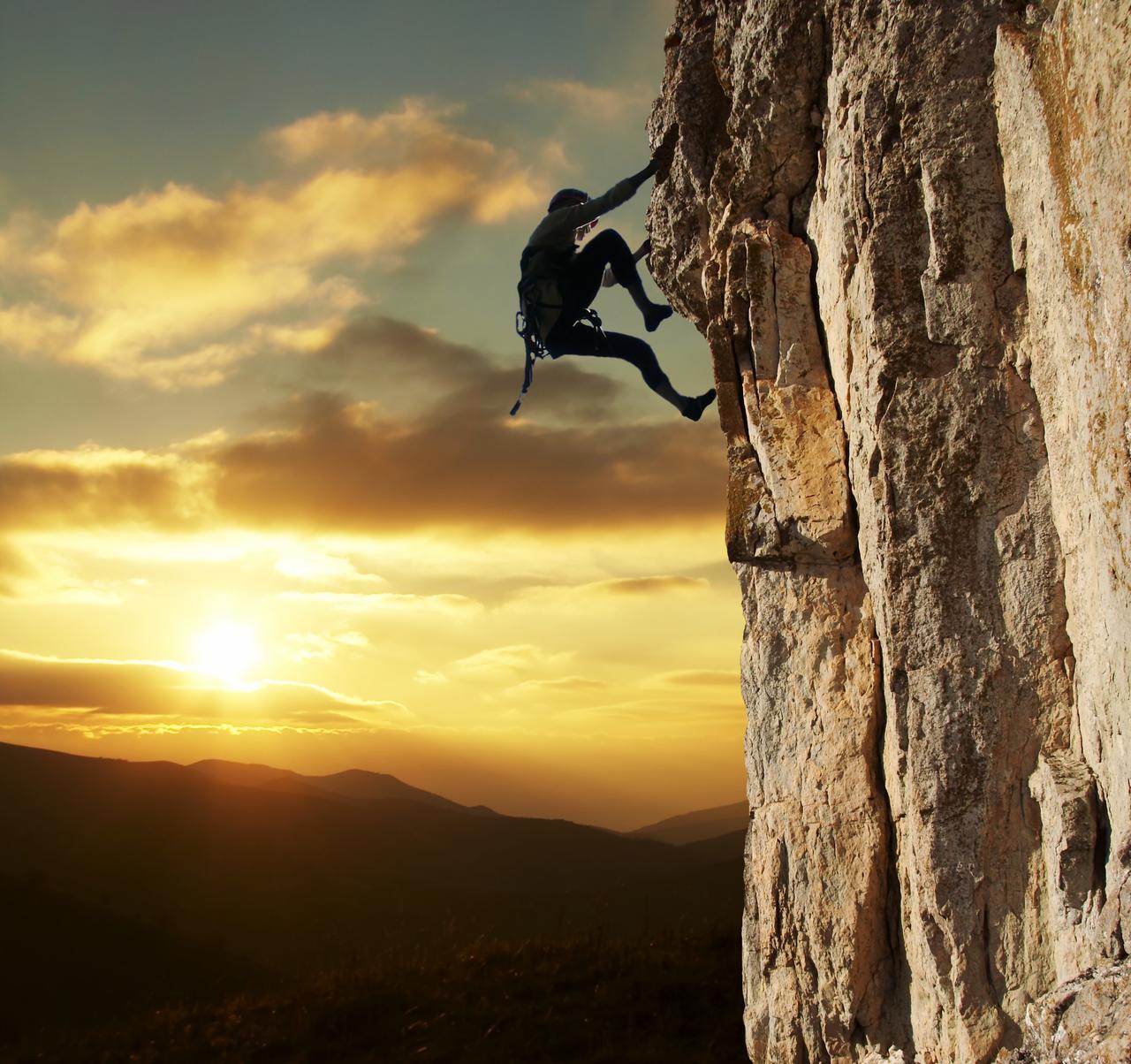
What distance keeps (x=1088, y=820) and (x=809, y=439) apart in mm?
2618

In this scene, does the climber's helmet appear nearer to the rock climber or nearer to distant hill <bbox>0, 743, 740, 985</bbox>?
the rock climber

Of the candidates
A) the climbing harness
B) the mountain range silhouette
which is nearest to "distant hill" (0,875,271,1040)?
the mountain range silhouette

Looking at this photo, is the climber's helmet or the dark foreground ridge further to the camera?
the dark foreground ridge

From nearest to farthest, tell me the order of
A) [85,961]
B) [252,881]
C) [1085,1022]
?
[1085,1022]
[85,961]
[252,881]

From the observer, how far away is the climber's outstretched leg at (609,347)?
8.96m

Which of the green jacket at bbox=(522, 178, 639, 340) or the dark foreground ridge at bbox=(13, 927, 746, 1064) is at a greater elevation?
the green jacket at bbox=(522, 178, 639, 340)

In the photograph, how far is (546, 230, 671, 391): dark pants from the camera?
28.2 ft

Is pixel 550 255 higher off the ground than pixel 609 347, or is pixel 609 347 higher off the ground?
pixel 550 255

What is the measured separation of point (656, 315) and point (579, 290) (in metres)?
0.69

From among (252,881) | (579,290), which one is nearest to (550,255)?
(579,290)

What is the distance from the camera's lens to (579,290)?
28.8 feet

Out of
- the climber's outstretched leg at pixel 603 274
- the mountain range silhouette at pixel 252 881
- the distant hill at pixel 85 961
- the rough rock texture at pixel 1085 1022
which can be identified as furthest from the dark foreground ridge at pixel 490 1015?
the distant hill at pixel 85 961

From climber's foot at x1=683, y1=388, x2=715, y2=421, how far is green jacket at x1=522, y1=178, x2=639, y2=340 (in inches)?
54.0

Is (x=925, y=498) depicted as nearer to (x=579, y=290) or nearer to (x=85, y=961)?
(x=579, y=290)
